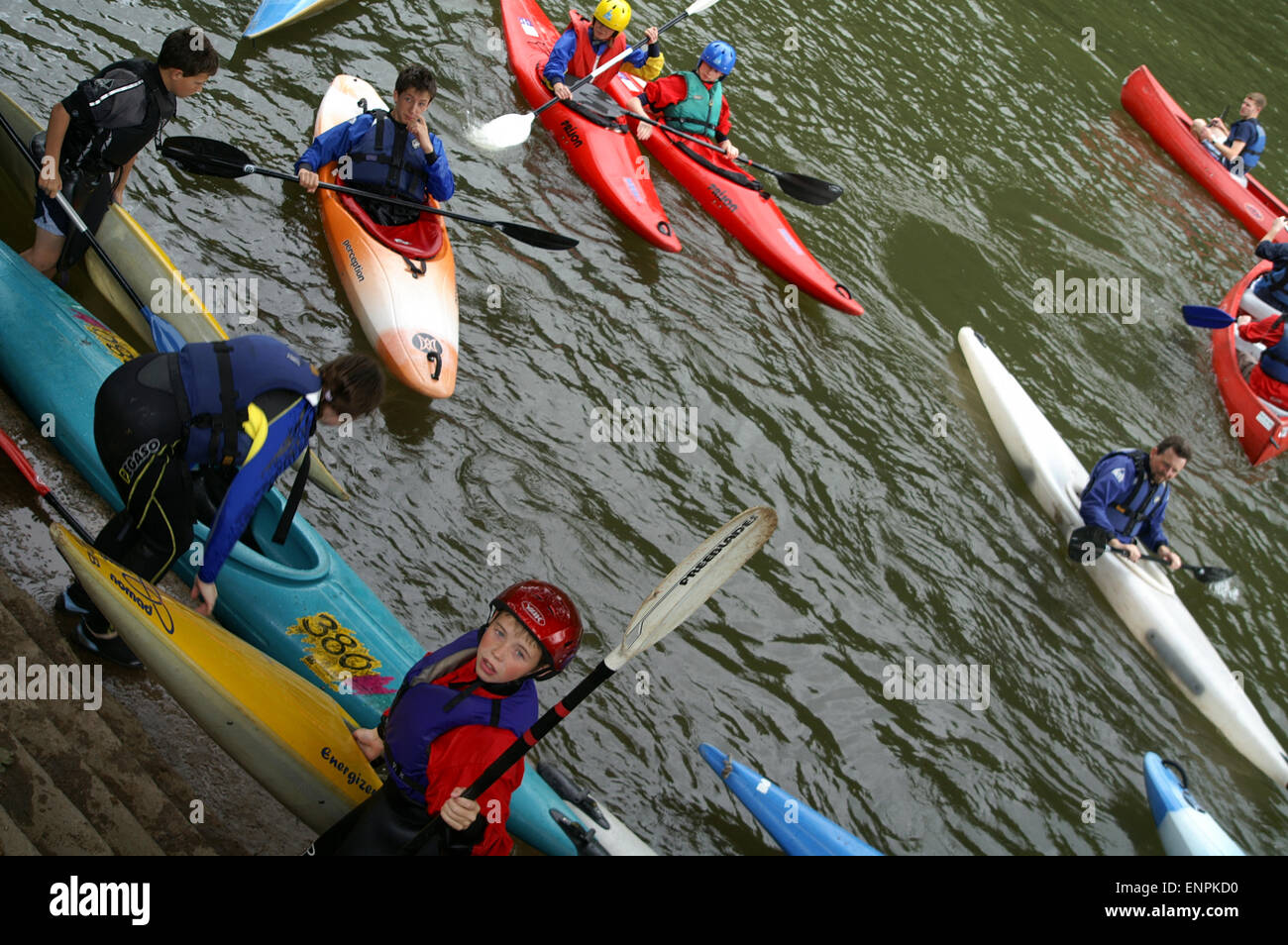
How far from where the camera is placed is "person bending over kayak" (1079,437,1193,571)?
7.07 metres

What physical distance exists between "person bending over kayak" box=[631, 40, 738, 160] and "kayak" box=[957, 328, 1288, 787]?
2.64 m

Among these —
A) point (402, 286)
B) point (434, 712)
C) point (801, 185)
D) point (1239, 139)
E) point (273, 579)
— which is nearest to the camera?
point (434, 712)

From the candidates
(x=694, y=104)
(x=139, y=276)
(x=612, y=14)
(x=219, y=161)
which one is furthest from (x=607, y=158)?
(x=139, y=276)

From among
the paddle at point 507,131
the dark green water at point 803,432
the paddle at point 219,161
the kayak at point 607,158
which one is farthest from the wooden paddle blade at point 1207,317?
the paddle at point 219,161

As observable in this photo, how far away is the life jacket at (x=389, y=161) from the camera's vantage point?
22.0 ft

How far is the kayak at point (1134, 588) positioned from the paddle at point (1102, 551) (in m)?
0.06

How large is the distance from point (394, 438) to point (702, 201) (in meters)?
3.81

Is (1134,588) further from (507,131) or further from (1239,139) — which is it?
(1239,139)

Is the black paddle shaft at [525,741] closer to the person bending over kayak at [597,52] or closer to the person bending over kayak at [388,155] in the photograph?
the person bending over kayak at [388,155]

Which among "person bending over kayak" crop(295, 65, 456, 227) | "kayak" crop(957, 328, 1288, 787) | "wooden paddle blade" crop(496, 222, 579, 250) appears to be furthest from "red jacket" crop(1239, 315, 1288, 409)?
"person bending over kayak" crop(295, 65, 456, 227)

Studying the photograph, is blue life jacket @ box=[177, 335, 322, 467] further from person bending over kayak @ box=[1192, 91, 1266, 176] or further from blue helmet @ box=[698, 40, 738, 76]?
person bending over kayak @ box=[1192, 91, 1266, 176]

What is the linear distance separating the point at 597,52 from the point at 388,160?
309 centimetres

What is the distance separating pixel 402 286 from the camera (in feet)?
21.6
